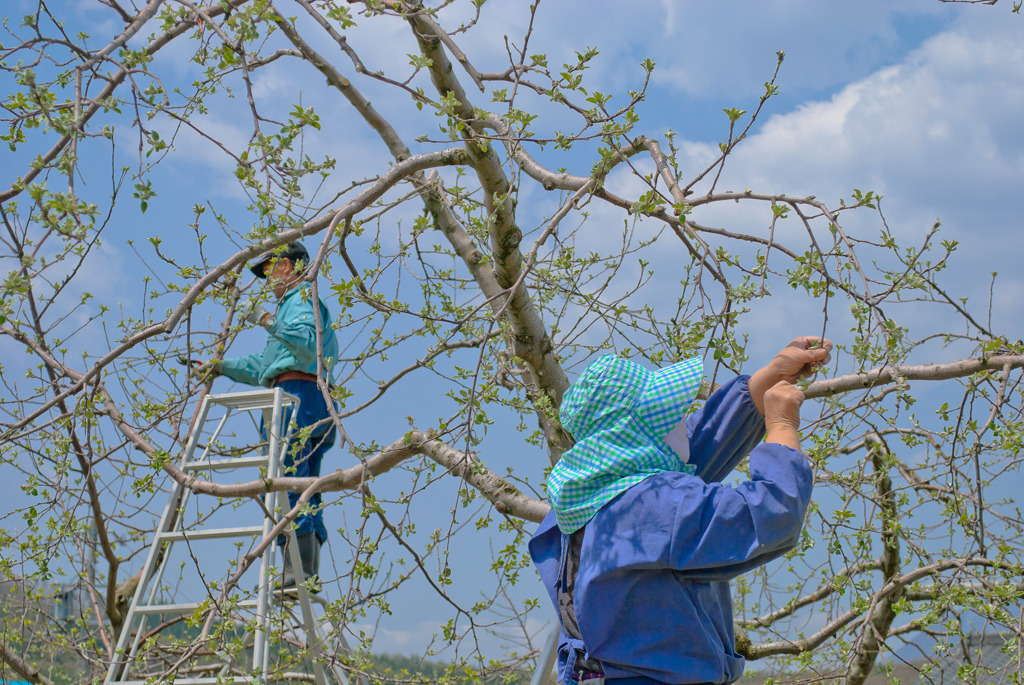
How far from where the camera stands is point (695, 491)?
4.74ft

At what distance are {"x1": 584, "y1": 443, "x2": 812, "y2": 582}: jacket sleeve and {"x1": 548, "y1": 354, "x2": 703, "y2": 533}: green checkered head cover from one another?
0.19 feet

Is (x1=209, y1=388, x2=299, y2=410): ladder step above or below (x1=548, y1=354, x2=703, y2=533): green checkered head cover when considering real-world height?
above

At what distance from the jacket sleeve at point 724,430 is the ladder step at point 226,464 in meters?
2.06

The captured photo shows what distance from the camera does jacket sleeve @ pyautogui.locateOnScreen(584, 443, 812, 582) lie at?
137 centimetres

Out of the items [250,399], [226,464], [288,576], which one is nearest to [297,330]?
[250,399]

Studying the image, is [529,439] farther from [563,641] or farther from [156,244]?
[563,641]

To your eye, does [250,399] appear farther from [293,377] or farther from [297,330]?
[297,330]

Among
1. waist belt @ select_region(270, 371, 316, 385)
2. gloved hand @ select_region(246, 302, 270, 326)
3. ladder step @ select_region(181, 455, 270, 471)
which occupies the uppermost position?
gloved hand @ select_region(246, 302, 270, 326)

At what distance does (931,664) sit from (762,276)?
156 centimetres

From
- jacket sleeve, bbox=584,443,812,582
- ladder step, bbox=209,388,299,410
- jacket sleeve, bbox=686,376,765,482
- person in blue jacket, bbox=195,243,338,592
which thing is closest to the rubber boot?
person in blue jacket, bbox=195,243,338,592

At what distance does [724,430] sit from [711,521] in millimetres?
353

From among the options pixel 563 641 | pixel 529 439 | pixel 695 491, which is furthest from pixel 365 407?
pixel 695 491

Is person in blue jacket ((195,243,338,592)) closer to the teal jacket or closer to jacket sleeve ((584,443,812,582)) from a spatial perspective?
the teal jacket

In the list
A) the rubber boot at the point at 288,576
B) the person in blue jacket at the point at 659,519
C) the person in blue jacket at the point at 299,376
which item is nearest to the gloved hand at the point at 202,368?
the person in blue jacket at the point at 299,376
